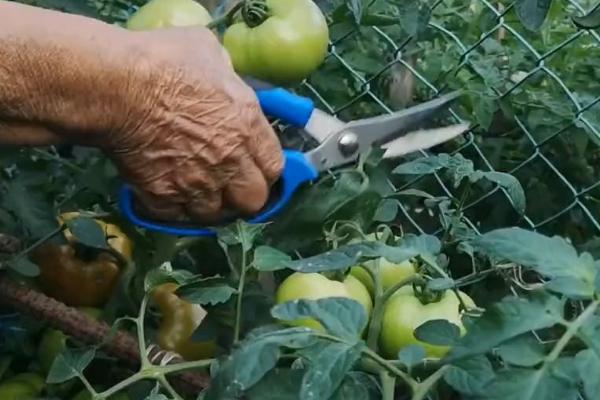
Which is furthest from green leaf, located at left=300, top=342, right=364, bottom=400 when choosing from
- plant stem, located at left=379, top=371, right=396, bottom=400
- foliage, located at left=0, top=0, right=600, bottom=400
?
plant stem, located at left=379, top=371, right=396, bottom=400

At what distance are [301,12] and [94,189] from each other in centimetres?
32

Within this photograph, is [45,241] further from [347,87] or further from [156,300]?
[347,87]

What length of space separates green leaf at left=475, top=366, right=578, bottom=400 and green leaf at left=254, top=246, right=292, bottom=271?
1.01 ft

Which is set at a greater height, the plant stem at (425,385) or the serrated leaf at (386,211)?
the plant stem at (425,385)

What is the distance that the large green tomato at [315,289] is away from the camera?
117 centimetres

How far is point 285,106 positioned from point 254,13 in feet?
0.58

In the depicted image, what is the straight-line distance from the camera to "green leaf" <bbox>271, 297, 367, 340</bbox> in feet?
2.98

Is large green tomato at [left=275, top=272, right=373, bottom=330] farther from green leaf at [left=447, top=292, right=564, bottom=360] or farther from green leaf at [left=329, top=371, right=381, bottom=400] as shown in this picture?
green leaf at [left=447, top=292, right=564, bottom=360]

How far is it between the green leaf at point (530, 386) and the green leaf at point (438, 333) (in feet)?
0.36

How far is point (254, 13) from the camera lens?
1.37 meters

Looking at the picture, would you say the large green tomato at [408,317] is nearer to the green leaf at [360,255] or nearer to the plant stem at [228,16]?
the green leaf at [360,255]

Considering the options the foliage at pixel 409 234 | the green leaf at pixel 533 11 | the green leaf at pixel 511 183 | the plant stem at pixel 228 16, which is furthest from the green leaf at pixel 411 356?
the plant stem at pixel 228 16

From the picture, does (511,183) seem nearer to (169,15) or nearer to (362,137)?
(362,137)

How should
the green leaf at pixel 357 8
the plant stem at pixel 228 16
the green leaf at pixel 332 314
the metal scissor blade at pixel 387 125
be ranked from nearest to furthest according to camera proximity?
the green leaf at pixel 332 314, the metal scissor blade at pixel 387 125, the plant stem at pixel 228 16, the green leaf at pixel 357 8
